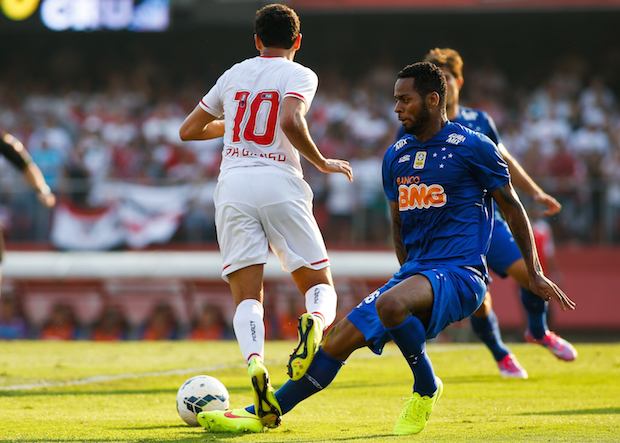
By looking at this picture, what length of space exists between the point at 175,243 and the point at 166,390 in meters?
8.35

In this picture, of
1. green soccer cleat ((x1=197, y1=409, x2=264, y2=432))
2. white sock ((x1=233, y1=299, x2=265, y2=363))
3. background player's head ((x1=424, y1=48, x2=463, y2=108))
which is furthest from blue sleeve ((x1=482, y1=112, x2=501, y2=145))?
green soccer cleat ((x1=197, y1=409, x2=264, y2=432))

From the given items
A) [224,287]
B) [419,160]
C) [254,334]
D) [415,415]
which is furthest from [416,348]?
[224,287]

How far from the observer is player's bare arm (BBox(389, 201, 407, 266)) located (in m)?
4.70

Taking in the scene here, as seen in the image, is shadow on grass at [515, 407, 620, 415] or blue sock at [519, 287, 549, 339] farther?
blue sock at [519, 287, 549, 339]

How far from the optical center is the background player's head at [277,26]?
16.0ft

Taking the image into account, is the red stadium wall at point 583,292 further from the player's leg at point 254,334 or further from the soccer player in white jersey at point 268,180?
the player's leg at point 254,334

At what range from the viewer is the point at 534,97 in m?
17.3

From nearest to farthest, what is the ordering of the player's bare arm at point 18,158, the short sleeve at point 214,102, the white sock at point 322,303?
the white sock at point 322,303 < the short sleeve at point 214,102 < the player's bare arm at point 18,158

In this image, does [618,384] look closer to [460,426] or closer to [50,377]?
[460,426]

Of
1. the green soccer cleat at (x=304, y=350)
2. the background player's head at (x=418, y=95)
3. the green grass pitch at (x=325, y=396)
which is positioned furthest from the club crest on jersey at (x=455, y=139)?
the green grass pitch at (x=325, y=396)

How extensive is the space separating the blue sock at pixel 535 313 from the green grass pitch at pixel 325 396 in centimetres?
41

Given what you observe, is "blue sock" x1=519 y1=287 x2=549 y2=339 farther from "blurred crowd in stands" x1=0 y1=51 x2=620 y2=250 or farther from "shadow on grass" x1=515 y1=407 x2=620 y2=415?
"blurred crowd in stands" x1=0 y1=51 x2=620 y2=250

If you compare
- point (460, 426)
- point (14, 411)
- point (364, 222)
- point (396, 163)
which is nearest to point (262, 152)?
point (396, 163)

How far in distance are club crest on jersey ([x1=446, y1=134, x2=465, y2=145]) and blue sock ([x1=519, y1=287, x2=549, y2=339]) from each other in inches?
107
